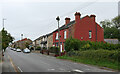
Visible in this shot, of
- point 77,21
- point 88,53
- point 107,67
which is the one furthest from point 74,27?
point 107,67

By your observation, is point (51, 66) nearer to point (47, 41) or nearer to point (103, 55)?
point (103, 55)

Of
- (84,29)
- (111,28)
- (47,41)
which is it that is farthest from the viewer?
(111,28)

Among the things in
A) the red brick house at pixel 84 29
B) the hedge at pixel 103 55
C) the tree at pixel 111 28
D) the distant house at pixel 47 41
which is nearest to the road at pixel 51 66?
the hedge at pixel 103 55

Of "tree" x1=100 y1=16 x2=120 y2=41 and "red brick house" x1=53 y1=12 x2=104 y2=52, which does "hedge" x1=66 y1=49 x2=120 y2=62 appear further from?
"tree" x1=100 y1=16 x2=120 y2=41

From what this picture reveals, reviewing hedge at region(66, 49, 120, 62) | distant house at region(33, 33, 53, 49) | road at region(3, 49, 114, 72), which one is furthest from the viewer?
distant house at region(33, 33, 53, 49)

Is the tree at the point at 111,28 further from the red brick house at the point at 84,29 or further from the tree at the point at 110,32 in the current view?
the red brick house at the point at 84,29

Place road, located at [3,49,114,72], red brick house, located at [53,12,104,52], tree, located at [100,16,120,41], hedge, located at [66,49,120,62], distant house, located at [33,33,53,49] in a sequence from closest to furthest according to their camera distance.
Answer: road, located at [3,49,114,72] < hedge, located at [66,49,120,62] < red brick house, located at [53,12,104,52] < distant house, located at [33,33,53,49] < tree, located at [100,16,120,41]

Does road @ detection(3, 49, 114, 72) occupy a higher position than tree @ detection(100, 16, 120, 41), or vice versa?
tree @ detection(100, 16, 120, 41)

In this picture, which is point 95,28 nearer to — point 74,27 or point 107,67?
point 74,27

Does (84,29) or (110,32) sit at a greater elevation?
(110,32)

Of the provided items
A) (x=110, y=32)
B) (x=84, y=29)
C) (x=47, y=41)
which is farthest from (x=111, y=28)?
(x=84, y=29)

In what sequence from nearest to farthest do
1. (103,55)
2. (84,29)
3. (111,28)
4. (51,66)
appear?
(51,66)
(103,55)
(84,29)
(111,28)

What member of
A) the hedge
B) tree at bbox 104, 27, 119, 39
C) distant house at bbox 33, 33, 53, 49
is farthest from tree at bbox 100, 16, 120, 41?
the hedge

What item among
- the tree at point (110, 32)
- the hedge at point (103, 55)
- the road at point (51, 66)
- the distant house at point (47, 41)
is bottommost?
the road at point (51, 66)
